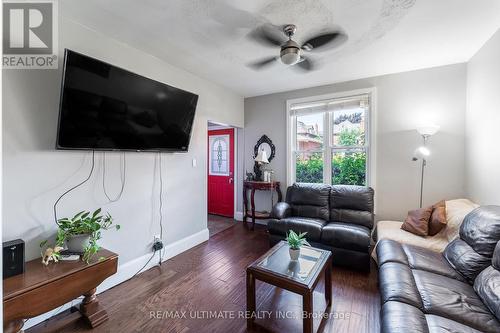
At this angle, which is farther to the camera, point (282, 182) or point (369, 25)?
point (282, 182)

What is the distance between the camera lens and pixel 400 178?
3.46 meters

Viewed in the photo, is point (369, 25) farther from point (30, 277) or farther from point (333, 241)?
point (30, 277)

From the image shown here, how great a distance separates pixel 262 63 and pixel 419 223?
267cm

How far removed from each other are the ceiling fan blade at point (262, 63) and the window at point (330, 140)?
1.31 m

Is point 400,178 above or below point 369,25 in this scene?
below

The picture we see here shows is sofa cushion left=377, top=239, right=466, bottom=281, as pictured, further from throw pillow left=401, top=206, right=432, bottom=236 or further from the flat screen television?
the flat screen television

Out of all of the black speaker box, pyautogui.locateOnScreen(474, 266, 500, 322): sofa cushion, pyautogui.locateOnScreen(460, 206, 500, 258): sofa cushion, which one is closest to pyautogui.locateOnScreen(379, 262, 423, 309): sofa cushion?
pyautogui.locateOnScreen(474, 266, 500, 322): sofa cushion

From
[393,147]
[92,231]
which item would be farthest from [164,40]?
[393,147]

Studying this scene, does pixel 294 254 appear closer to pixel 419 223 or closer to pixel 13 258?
Result: pixel 419 223

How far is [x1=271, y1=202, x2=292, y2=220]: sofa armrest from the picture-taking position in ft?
11.4

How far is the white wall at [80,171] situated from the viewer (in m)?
1.92

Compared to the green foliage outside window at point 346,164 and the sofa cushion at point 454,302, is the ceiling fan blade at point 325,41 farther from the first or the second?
the sofa cushion at point 454,302

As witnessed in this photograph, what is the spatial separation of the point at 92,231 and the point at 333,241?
2561 millimetres

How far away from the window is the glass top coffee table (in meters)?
1.96
